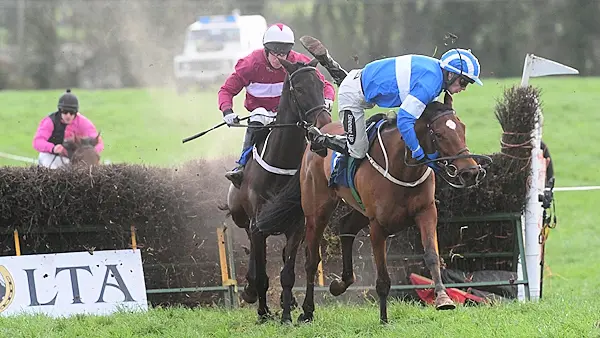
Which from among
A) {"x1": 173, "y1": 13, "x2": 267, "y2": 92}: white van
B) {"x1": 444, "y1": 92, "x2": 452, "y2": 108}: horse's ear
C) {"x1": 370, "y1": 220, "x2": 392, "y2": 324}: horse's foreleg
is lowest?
{"x1": 370, "y1": 220, "x2": 392, "y2": 324}: horse's foreleg

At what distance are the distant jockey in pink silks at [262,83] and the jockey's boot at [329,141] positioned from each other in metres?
0.81

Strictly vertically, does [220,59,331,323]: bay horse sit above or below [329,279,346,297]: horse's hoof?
above

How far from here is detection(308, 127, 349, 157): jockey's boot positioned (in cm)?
779

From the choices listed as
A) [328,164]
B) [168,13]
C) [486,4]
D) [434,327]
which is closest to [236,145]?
[328,164]

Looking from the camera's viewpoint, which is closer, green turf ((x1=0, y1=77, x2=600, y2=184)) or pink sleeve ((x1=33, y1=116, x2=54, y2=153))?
pink sleeve ((x1=33, y1=116, x2=54, y2=153))

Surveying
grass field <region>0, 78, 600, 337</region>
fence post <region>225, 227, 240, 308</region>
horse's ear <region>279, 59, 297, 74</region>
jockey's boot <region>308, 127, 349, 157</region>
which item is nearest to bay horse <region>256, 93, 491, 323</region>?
jockey's boot <region>308, 127, 349, 157</region>

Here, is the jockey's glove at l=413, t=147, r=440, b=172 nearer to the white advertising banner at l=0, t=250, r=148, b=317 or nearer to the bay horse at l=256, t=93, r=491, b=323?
the bay horse at l=256, t=93, r=491, b=323

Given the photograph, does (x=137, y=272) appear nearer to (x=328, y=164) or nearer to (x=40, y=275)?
(x=40, y=275)

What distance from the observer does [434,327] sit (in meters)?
7.16

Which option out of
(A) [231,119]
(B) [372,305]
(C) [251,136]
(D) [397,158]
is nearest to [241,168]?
(C) [251,136]

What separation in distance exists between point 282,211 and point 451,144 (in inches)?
80.7

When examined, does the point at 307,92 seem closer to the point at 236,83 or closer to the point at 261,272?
the point at 236,83

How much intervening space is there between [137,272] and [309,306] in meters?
2.29

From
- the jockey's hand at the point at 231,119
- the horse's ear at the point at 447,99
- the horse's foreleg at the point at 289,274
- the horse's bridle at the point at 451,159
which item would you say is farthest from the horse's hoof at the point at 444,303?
the jockey's hand at the point at 231,119
